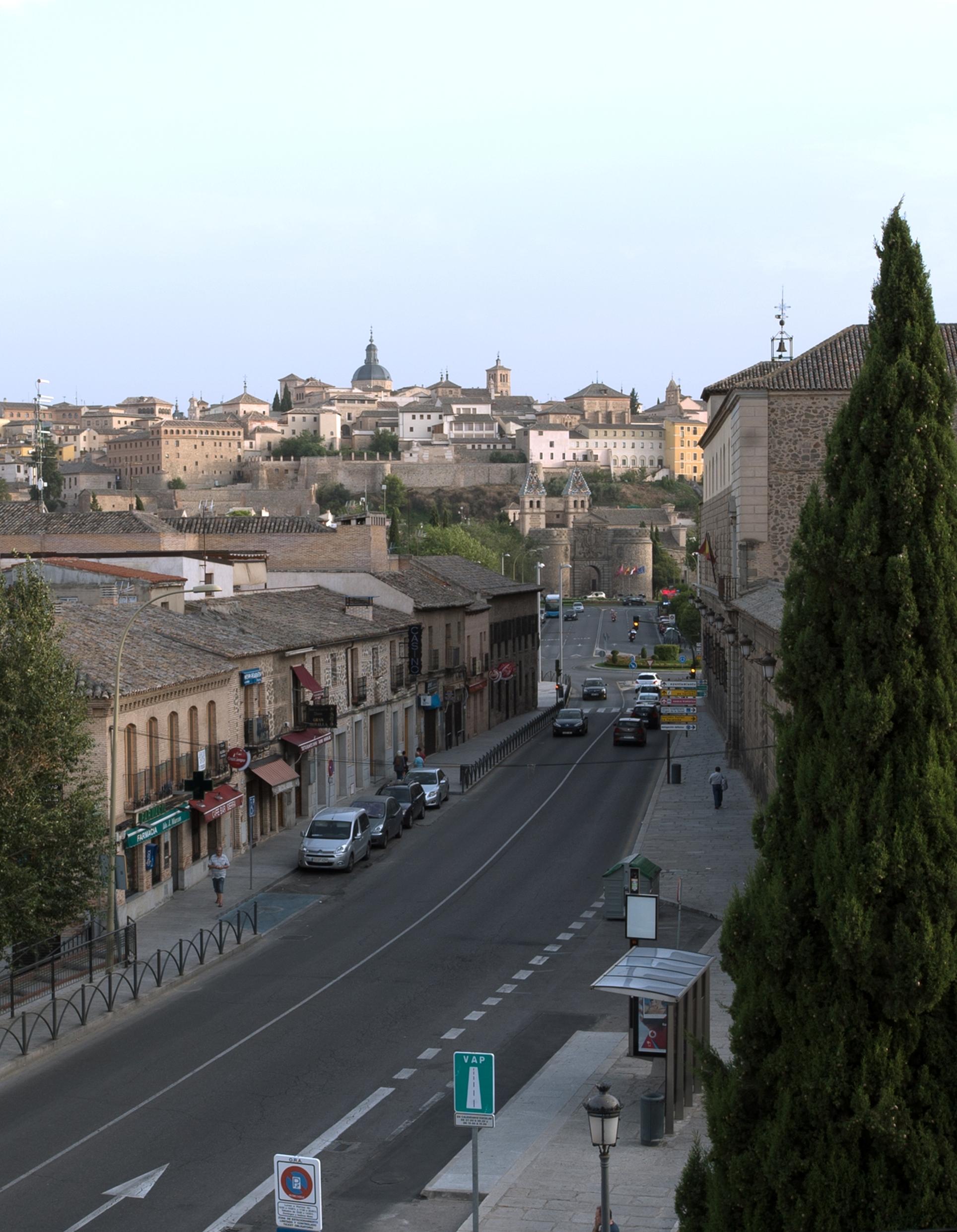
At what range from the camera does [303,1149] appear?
50.8 feet

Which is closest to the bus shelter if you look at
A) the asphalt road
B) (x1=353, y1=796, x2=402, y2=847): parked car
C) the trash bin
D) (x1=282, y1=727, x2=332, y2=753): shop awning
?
the trash bin

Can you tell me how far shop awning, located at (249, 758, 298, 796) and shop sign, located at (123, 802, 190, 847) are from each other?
4387 millimetres

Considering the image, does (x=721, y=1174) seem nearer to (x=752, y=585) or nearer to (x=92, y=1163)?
(x=92, y=1163)

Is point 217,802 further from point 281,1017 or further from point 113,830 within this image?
point 281,1017

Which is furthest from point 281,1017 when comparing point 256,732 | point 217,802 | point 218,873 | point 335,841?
point 256,732

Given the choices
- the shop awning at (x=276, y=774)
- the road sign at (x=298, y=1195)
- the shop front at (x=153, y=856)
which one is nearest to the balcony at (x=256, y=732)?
the shop awning at (x=276, y=774)

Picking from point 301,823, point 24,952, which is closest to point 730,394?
point 301,823

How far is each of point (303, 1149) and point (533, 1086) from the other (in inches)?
129

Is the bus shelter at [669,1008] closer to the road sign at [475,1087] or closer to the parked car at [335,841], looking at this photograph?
the road sign at [475,1087]

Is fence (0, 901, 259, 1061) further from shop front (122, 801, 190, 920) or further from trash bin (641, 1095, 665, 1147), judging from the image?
trash bin (641, 1095, 665, 1147)

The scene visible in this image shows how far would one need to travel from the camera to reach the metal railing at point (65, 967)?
21156 millimetres

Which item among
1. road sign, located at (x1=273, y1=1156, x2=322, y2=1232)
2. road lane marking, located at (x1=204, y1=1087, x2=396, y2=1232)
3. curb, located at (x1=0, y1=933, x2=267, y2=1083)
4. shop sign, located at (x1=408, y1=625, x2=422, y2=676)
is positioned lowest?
curb, located at (x1=0, y1=933, x2=267, y2=1083)

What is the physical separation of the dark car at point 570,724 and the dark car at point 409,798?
59.3 feet

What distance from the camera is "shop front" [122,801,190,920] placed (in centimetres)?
2711
